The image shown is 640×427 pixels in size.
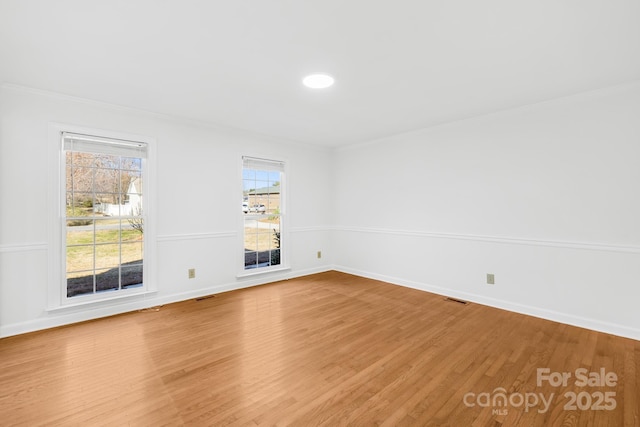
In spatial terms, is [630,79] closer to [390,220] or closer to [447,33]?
[447,33]

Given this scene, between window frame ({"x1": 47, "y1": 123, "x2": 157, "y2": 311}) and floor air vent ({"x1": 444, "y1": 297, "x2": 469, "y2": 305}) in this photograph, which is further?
floor air vent ({"x1": 444, "y1": 297, "x2": 469, "y2": 305})

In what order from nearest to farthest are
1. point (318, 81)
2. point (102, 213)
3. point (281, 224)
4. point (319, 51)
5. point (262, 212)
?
point (319, 51)
point (318, 81)
point (102, 213)
point (262, 212)
point (281, 224)

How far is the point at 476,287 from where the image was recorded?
3781mm

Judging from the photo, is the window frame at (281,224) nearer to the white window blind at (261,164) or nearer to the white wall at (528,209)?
the white window blind at (261,164)

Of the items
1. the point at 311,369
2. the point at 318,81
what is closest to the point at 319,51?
the point at 318,81

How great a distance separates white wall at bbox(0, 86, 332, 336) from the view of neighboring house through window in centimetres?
19

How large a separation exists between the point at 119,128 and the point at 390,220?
3970 mm

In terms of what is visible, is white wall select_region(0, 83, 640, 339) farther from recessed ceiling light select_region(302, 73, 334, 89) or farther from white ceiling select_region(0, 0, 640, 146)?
recessed ceiling light select_region(302, 73, 334, 89)

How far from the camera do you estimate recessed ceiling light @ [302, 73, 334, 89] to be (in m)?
2.59

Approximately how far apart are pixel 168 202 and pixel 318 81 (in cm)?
247

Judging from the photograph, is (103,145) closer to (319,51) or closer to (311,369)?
(319,51)

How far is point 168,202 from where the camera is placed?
373 cm

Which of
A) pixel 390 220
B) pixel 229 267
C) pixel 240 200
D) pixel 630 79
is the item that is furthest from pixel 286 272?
pixel 630 79

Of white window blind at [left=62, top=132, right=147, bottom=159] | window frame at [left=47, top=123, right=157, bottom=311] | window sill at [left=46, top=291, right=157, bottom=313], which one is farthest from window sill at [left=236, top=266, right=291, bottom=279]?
white window blind at [left=62, top=132, right=147, bottom=159]
